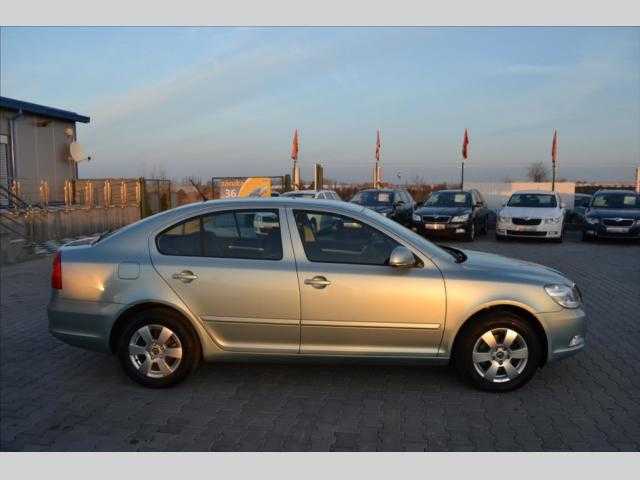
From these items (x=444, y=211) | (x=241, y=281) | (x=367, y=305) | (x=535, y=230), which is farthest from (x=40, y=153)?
(x=367, y=305)

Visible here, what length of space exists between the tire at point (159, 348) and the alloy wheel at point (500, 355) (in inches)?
91.1

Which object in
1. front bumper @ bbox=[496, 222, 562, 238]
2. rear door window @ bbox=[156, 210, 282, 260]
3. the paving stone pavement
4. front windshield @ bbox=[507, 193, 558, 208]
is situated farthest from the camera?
front windshield @ bbox=[507, 193, 558, 208]

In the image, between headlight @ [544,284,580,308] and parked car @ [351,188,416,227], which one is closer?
headlight @ [544,284,580,308]

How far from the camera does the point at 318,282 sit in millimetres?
4305

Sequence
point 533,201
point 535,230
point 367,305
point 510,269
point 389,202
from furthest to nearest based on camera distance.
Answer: point 389,202
point 533,201
point 535,230
point 510,269
point 367,305

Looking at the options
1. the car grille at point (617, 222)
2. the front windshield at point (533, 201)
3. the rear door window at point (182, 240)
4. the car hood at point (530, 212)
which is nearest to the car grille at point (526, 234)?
the car hood at point (530, 212)

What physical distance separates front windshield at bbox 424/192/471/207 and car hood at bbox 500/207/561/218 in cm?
129

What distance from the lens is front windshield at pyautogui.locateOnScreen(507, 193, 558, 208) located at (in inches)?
656

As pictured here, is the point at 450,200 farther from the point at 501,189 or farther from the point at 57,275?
the point at 57,275

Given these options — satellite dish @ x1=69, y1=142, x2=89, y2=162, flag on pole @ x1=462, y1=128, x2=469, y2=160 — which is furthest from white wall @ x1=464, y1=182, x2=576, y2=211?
satellite dish @ x1=69, y1=142, x2=89, y2=162

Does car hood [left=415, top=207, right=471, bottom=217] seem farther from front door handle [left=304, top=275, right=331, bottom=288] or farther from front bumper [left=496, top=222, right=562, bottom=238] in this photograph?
front door handle [left=304, top=275, right=331, bottom=288]

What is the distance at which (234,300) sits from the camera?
4371mm

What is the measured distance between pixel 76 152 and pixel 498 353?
23.6 meters

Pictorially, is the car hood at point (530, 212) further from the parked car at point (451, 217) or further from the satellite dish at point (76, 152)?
the satellite dish at point (76, 152)
